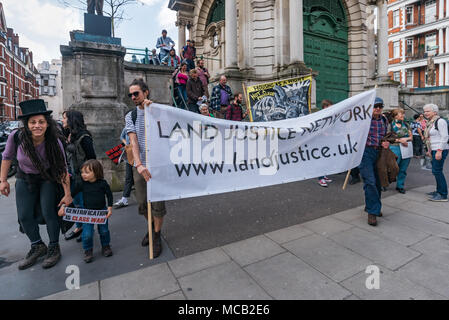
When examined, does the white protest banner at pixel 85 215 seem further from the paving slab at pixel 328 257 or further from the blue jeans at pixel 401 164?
the blue jeans at pixel 401 164

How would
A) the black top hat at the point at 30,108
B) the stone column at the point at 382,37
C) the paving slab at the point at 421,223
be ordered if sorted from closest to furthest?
the black top hat at the point at 30,108, the paving slab at the point at 421,223, the stone column at the point at 382,37

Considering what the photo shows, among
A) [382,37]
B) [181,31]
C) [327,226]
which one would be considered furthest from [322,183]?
[181,31]

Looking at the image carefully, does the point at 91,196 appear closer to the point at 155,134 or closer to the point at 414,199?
the point at 155,134

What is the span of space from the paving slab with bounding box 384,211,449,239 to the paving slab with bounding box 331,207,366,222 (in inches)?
16.5

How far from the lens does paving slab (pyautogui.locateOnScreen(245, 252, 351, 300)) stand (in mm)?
2561

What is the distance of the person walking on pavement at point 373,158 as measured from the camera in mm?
4324

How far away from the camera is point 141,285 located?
2.75 m

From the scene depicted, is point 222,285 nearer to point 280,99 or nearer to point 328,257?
point 328,257

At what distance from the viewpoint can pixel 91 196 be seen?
11.3 ft

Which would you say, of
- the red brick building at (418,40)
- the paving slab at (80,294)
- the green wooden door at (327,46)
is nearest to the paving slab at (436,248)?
the paving slab at (80,294)

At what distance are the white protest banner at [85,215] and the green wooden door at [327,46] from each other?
45.3ft

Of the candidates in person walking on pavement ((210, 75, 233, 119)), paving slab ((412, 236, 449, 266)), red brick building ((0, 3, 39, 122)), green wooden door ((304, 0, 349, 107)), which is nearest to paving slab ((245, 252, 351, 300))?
paving slab ((412, 236, 449, 266))

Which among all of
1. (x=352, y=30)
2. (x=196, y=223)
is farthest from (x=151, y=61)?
(x=352, y=30)

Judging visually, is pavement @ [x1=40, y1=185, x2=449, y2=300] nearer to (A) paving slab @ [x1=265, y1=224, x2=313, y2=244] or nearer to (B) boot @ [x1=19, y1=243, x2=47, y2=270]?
(A) paving slab @ [x1=265, y1=224, x2=313, y2=244]
